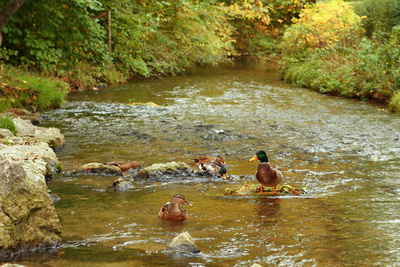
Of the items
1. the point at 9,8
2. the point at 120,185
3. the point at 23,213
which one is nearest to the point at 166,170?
the point at 120,185

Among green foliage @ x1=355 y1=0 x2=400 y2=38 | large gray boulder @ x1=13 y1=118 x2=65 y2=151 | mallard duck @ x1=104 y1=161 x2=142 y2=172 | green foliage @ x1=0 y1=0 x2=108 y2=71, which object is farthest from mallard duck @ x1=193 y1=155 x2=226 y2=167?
green foliage @ x1=355 y1=0 x2=400 y2=38

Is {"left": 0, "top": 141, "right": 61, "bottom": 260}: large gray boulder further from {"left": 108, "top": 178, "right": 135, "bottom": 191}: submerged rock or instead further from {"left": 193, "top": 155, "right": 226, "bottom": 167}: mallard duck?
{"left": 193, "top": 155, "right": 226, "bottom": 167}: mallard duck

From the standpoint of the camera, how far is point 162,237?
5520 millimetres

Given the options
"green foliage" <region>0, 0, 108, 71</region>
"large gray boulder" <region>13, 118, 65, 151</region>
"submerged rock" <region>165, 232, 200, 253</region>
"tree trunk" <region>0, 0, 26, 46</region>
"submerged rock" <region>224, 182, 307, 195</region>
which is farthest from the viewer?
"green foliage" <region>0, 0, 108, 71</region>

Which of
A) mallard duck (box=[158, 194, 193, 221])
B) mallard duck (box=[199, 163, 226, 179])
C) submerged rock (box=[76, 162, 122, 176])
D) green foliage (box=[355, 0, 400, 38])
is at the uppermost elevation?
green foliage (box=[355, 0, 400, 38])

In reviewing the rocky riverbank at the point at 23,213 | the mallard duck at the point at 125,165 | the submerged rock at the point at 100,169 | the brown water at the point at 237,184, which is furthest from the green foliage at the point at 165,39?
the rocky riverbank at the point at 23,213

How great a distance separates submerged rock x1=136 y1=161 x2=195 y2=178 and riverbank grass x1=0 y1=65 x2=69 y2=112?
6811mm

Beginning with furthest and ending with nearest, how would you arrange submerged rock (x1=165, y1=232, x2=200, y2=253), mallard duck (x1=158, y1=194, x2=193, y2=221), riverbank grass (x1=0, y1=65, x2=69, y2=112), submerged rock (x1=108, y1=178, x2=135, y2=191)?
1. riverbank grass (x1=0, y1=65, x2=69, y2=112)
2. submerged rock (x1=108, y1=178, x2=135, y2=191)
3. mallard duck (x1=158, y1=194, x2=193, y2=221)
4. submerged rock (x1=165, y1=232, x2=200, y2=253)

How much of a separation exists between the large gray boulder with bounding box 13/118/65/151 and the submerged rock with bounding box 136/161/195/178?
295cm

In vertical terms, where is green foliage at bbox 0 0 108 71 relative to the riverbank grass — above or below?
above

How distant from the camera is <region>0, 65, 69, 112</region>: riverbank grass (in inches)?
561

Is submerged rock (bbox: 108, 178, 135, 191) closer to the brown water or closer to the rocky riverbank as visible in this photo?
the brown water

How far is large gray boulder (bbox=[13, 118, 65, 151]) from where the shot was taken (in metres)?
10.3

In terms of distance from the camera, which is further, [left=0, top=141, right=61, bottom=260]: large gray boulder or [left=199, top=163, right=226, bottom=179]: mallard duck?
[left=199, top=163, right=226, bottom=179]: mallard duck
